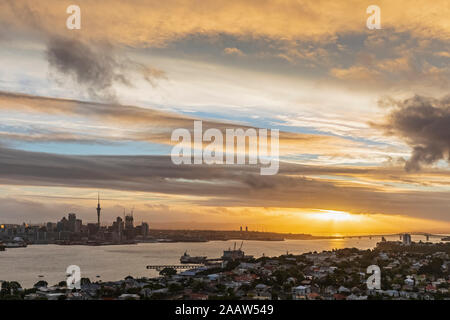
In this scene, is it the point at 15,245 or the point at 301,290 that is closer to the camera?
the point at 301,290

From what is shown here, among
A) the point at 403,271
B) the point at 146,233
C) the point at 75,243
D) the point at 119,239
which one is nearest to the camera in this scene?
the point at 403,271

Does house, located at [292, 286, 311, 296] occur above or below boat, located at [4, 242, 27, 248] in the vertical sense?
above

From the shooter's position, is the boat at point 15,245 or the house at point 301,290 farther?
the boat at point 15,245

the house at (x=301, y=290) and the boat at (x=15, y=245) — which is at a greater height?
the house at (x=301, y=290)

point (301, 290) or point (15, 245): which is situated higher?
point (301, 290)

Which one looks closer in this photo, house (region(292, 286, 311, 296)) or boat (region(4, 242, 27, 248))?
Result: house (region(292, 286, 311, 296))

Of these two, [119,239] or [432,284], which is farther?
[119,239]
